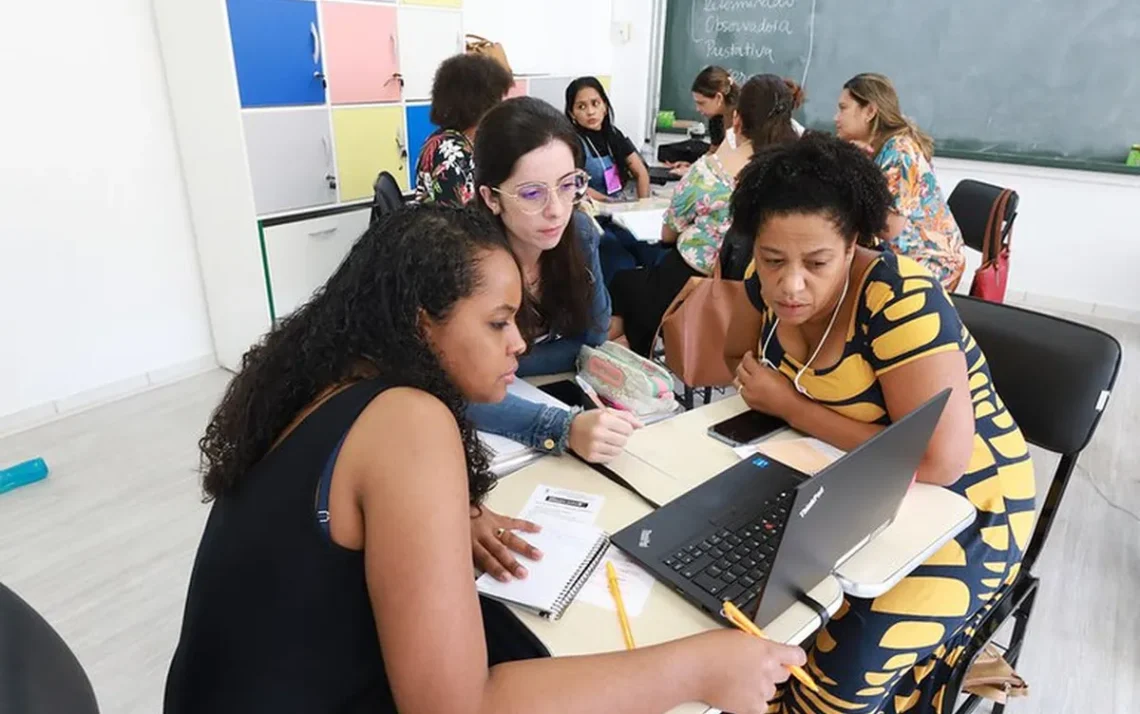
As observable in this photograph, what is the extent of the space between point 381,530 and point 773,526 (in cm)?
60

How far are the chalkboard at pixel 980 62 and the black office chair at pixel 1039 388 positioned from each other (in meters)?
3.31

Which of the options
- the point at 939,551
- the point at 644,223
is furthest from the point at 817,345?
the point at 644,223

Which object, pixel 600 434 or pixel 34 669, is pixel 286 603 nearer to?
pixel 34 669

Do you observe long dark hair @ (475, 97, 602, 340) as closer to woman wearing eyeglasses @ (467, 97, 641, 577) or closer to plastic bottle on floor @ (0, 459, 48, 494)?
woman wearing eyeglasses @ (467, 97, 641, 577)

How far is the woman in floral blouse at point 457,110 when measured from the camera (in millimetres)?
2631

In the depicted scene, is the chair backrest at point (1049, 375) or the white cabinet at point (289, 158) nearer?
the chair backrest at point (1049, 375)

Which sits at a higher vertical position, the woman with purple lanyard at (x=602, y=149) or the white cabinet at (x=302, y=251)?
the woman with purple lanyard at (x=602, y=149)

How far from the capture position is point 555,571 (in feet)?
3.24

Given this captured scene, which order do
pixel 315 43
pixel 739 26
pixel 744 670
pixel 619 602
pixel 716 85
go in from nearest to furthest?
pixel 744 670, pixel 619 602, pixel 315 43, pixel 716 85, pixel 739 26

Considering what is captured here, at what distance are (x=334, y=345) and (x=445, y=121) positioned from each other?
7.15ft

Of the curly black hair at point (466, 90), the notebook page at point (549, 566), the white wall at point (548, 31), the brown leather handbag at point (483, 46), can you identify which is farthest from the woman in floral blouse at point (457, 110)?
the notebook page at point (549, 566)

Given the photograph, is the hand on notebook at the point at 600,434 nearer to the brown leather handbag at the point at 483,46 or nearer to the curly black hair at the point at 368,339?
the curly black hair at the point at 368,339

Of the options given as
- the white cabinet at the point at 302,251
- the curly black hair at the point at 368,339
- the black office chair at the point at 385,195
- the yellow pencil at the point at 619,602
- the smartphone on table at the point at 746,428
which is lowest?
the white cabinet at the point at 302,251

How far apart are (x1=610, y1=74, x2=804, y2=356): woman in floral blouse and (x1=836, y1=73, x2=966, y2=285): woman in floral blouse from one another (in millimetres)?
304
